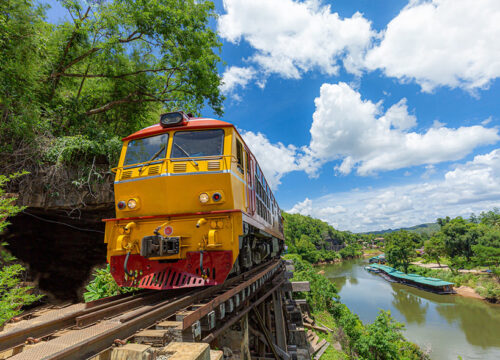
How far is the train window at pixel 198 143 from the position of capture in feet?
17.6

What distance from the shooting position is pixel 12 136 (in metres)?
8.16

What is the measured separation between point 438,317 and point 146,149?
121 feet

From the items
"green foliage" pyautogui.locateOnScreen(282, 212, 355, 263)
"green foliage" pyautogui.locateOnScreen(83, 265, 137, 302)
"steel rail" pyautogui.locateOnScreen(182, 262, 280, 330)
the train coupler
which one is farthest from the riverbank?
the train coupler

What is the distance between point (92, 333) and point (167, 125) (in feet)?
13.1

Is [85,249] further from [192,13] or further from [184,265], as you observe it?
[192,13]

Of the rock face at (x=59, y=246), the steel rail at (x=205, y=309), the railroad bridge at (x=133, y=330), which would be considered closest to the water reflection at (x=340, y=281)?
the rock face at (x=59, y=246)

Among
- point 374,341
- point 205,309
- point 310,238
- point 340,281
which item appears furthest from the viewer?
point 310,238

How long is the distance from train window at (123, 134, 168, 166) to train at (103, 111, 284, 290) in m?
0.02

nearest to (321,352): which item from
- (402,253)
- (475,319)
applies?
(475,319)

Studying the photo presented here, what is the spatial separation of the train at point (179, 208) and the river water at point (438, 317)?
24522mm

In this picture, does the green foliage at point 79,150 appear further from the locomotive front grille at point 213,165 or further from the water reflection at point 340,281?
the water reflection at point 340,281

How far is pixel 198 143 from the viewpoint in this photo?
17.9ft

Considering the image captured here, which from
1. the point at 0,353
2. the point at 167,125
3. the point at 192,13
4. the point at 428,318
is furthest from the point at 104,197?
the point at 428,318

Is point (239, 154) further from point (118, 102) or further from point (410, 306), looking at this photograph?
point (410, 306)
